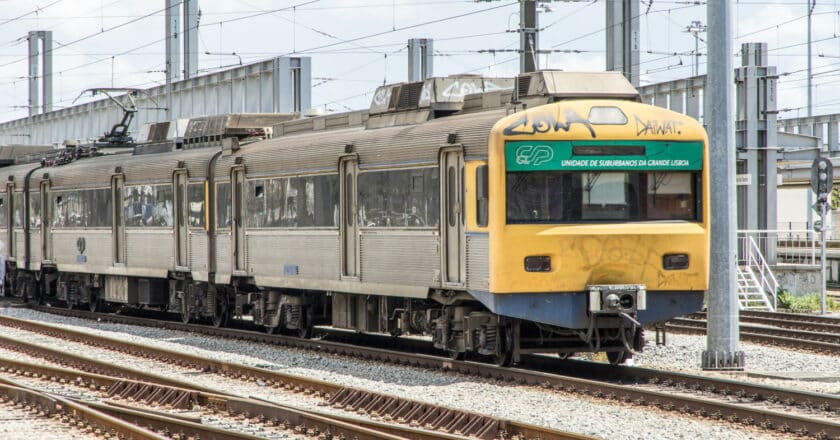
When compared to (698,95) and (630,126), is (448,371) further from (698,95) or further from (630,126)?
(698,95)

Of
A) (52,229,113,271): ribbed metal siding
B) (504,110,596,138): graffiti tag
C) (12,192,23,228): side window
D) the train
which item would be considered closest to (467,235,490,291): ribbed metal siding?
the train

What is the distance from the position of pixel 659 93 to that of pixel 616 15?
521cm

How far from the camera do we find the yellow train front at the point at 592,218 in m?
14.3

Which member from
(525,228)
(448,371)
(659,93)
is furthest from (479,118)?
(659,93)

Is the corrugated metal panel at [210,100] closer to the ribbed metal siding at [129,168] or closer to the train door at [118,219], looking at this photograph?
the ribbed metal siding at [129,168]

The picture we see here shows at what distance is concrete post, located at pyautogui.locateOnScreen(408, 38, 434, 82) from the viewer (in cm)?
4028

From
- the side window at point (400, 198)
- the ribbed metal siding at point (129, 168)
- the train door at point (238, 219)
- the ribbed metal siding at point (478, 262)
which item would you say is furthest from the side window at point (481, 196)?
the ribbed metal siding at point (129, 168)

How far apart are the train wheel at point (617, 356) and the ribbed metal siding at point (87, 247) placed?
1251 cm

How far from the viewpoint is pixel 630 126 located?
48.3 ft

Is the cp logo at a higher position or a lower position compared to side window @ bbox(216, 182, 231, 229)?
higher

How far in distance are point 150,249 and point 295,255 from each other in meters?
5.89

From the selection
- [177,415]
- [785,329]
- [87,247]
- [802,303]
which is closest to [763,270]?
[802,303]

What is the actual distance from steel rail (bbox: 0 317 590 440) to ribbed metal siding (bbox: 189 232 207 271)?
85.5 inches

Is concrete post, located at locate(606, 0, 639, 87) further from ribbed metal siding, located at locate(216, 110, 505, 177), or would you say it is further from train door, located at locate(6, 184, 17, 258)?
train door, located at locate(6, 184, 17, 258)
